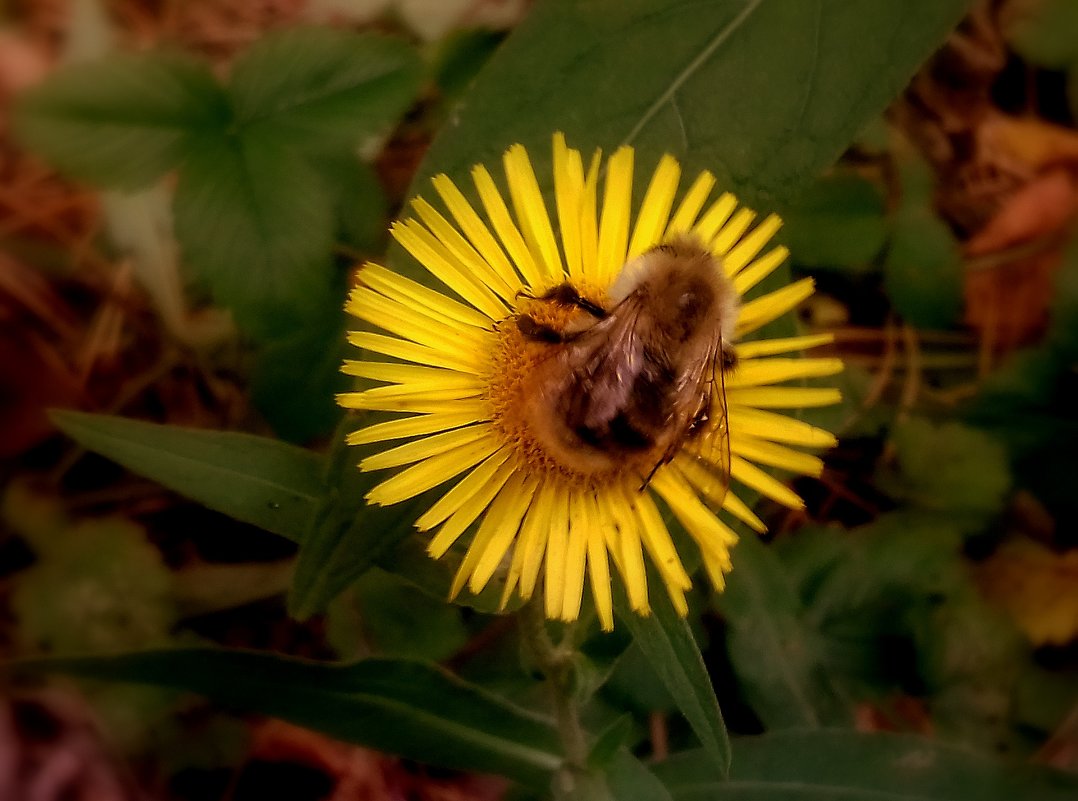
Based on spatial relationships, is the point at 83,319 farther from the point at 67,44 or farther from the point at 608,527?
the point at 608,527

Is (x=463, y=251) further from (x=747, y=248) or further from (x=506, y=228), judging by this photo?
(x=747, y=248)

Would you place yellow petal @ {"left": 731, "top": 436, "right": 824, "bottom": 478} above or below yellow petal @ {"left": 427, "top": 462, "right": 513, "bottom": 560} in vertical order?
below

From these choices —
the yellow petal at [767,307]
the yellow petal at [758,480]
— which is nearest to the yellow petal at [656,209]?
the yellow petal at [767,307]

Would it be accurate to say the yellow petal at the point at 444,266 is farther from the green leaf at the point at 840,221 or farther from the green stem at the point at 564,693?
the green leaf at the point at 840,221

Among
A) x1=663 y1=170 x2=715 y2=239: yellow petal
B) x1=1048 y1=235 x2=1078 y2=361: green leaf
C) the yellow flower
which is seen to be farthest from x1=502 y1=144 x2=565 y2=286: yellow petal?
x1=1048 y1=235 x2=1078 y2=361: green leaf

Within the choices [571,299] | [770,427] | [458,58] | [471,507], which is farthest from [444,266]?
[458,58]

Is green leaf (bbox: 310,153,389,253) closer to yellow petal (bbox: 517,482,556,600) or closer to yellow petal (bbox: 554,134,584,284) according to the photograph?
yellow petal (bbox: 554,134,584,284)
